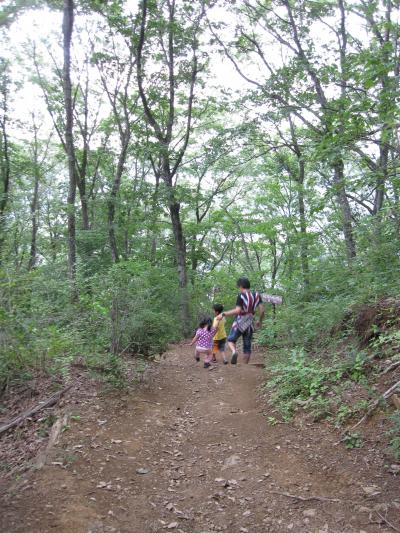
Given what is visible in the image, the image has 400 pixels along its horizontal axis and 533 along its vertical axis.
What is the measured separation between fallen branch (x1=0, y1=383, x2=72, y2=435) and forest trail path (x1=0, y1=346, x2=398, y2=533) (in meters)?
0.44

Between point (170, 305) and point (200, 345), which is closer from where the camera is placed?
point (200, 345)

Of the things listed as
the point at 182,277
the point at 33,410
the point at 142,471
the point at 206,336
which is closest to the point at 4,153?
the point at 182,277

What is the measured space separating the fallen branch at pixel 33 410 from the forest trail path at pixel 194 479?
0.44 metres

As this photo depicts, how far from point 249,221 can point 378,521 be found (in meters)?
19.1

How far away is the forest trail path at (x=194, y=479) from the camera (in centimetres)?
324

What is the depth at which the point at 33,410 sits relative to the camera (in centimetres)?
488

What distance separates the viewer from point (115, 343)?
641 centimetres

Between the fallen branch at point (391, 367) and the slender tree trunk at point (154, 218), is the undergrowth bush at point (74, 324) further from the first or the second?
the slender tree trunk at point (154, 218)

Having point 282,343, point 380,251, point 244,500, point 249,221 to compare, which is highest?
point 249,221

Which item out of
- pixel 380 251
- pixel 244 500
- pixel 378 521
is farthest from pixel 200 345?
pixel 378 521

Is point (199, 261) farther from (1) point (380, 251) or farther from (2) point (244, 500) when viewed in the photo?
(2) point (244, 500)

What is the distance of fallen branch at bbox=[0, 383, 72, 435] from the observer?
4.68 meters

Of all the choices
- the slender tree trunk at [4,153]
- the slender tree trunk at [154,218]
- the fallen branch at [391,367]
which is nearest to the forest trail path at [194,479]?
the fallen branch at [391,367]

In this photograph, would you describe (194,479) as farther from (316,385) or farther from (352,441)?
(316,385)
